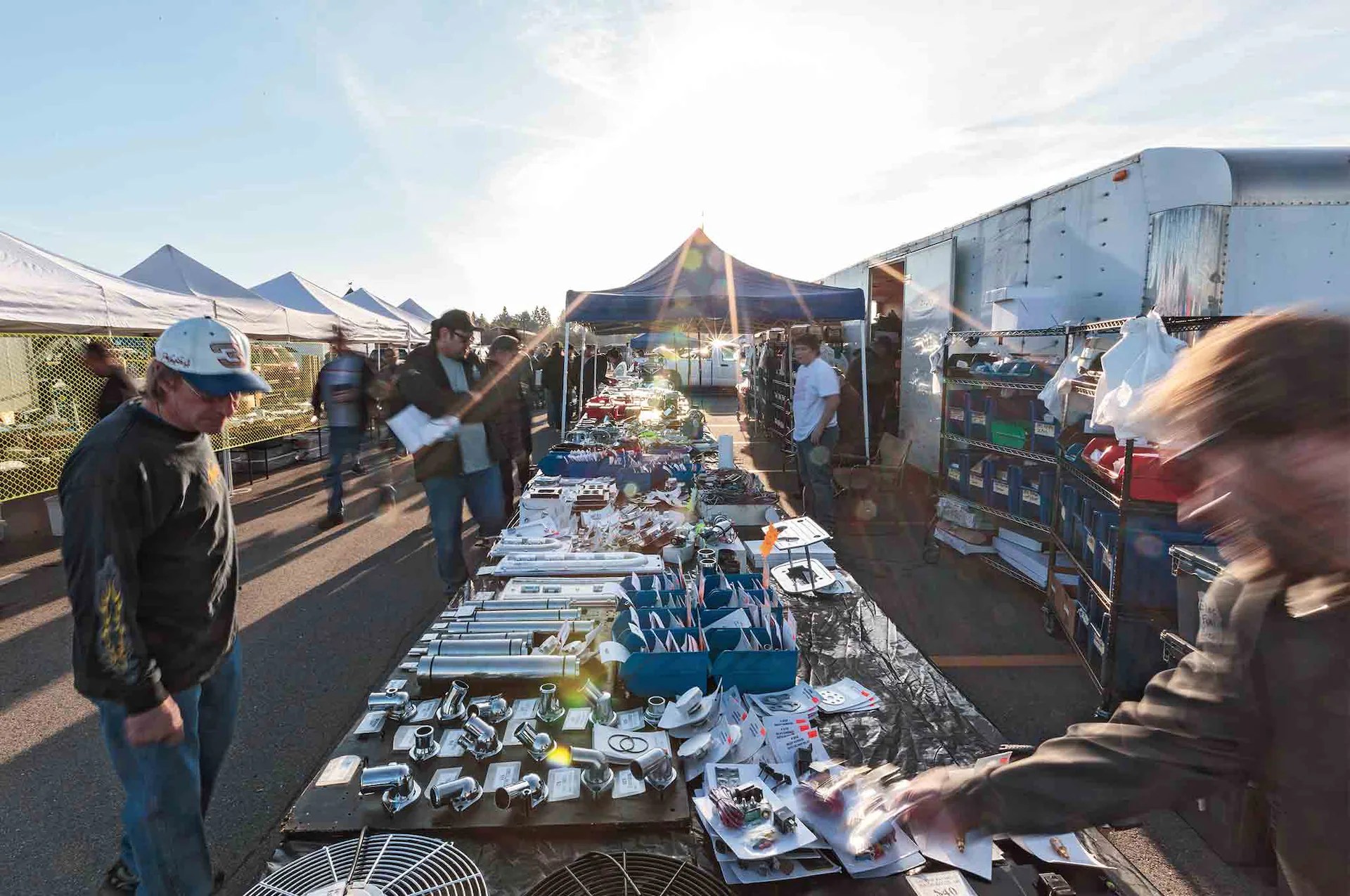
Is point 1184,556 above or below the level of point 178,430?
below

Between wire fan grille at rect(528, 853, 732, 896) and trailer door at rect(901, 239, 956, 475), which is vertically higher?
trailer door at rect(901, 239, 956, 475)

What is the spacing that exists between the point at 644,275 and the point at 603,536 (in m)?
5.81

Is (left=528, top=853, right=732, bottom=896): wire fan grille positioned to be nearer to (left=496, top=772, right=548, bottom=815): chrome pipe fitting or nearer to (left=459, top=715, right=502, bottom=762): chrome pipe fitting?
(left=496, top=772, right=548, bottom=815): chrome pipe fitting

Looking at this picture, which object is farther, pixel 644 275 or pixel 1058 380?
pixel 644 275

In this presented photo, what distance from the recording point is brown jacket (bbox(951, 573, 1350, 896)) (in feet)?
2.88

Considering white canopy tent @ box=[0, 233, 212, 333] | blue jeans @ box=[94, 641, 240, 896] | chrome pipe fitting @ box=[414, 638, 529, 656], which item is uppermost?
white canopy tent @ box=[0, 233, 212, 333]

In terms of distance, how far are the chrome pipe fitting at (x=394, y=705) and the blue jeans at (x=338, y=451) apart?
592cm

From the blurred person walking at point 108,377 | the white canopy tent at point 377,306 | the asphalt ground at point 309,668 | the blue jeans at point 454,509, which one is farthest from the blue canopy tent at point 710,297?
the white canopy tent at point 377,306

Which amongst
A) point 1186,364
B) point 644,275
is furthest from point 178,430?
point 644,275

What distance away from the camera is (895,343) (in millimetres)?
10820

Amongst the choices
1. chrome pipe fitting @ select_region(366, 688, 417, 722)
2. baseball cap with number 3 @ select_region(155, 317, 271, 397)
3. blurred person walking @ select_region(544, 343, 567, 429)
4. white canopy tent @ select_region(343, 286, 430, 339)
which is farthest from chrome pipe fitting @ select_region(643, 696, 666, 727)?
white canopy tent @ select_region(343, 286, 430, 339)

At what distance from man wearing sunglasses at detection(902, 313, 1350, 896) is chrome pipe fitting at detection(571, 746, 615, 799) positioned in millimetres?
1049

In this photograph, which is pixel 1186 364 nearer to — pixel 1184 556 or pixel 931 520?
pixel 1184 556

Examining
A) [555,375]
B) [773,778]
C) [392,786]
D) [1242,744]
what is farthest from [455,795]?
[555,375]
